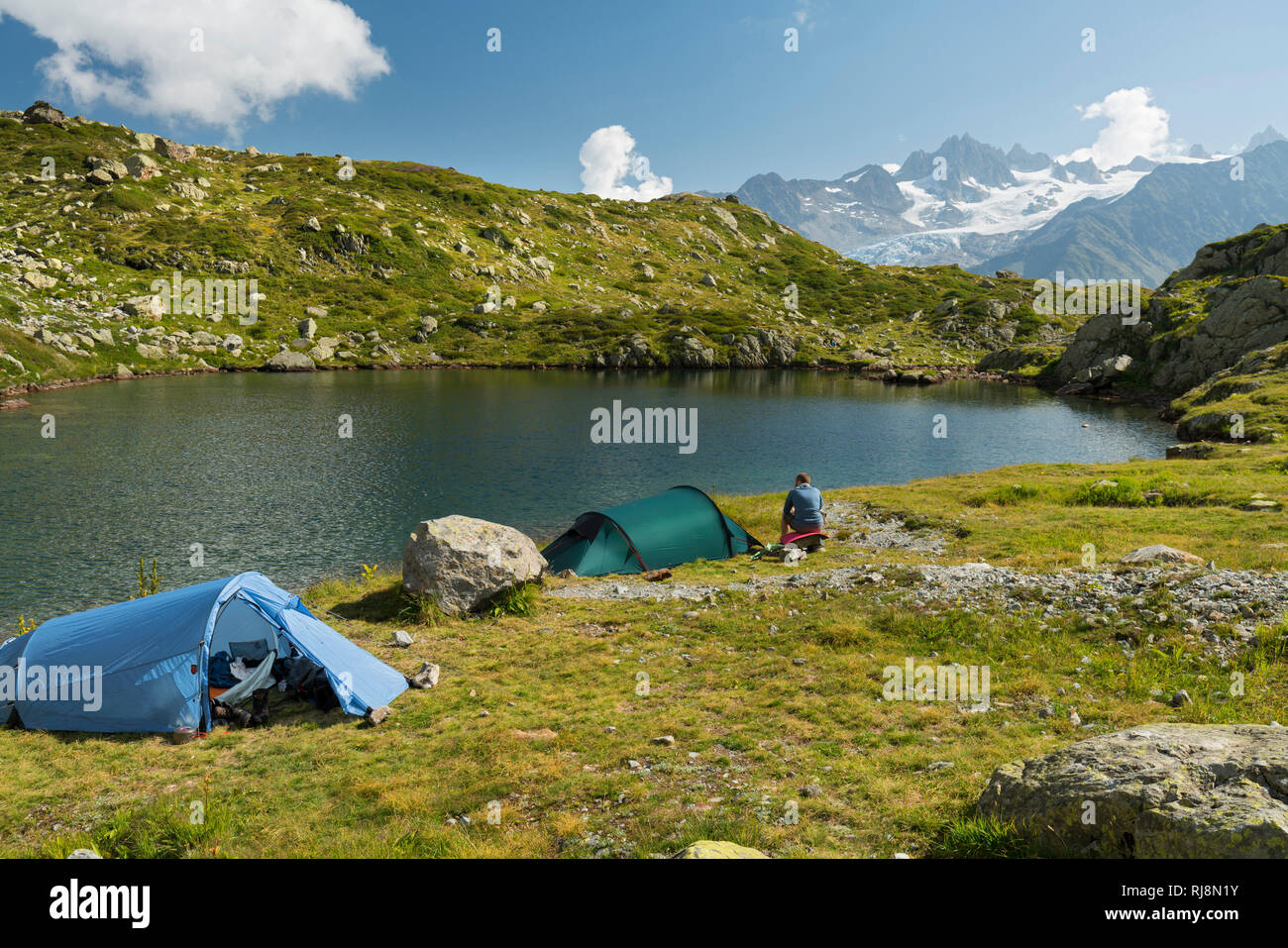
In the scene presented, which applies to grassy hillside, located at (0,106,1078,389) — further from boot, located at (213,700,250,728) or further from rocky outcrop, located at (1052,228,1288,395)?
boot, located at (213,700,250,728)

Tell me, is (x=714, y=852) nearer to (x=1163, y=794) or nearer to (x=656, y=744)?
(x=1163, y=794)

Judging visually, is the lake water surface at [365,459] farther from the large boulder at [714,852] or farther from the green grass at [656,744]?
the large boulder at [714,852]

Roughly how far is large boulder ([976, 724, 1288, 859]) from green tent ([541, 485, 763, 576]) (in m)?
19.5

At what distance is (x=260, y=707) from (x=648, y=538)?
1602cm

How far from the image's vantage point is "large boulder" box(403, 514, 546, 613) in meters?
21.3

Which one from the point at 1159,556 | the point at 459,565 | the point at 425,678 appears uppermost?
the point at 1159,556

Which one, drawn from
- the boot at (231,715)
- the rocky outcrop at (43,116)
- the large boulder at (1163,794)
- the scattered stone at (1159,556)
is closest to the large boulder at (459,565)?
the boot at (231,715)

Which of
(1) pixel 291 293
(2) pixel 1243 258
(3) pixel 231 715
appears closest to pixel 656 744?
(3) pixel 231 715

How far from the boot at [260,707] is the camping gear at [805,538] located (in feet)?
64.8

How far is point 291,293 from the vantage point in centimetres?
14588

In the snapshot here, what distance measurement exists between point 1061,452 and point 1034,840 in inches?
2624

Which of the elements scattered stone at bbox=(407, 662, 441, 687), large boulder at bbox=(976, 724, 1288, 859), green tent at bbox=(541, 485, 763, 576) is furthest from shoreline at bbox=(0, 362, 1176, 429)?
large boulder at bbox=(976, 724, 1288, 859)
